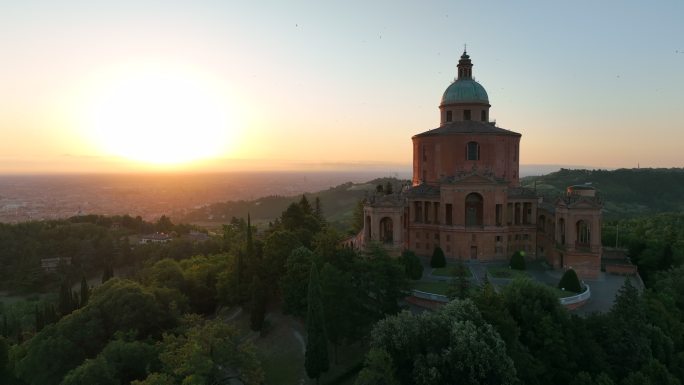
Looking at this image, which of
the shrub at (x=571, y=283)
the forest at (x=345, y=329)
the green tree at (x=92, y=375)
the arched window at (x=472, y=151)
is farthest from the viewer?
the arched window at (x=472, y=151)

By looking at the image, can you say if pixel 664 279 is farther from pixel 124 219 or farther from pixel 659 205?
pixel 659 205

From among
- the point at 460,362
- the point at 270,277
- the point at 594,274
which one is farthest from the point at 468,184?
the point at 460,362

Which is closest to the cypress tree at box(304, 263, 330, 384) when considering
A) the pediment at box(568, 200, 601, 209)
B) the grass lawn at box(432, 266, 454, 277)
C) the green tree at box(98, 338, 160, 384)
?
the green tree at box(98, 338, 160, 384)

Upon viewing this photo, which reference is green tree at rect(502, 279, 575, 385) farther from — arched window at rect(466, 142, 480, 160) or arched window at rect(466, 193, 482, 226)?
arched window at rect(466, 142, 480, 160)

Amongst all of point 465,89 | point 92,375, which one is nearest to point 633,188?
point 465,89

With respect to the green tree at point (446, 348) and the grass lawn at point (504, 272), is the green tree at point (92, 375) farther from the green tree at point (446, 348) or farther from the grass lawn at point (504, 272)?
the grass lawn at point (504, 272)

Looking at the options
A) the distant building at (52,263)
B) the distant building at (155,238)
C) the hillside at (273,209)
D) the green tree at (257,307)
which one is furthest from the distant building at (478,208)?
the hillside at (273,209)
